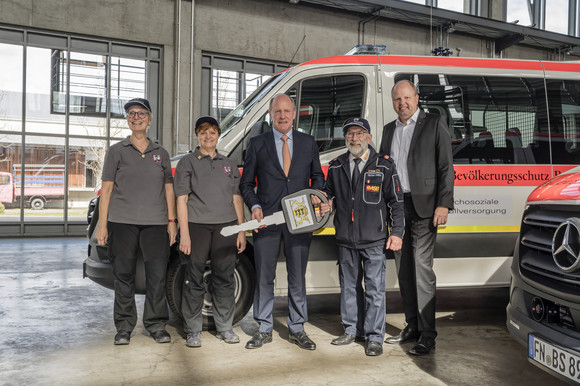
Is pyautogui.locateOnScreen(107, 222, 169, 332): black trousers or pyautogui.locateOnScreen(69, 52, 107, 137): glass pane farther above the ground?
pyautogui.locateOnScreen(69, 52, 107, 137): glass pane

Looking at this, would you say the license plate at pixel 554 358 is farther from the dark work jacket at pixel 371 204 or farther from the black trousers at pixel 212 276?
the black trousers at pixel 212 276

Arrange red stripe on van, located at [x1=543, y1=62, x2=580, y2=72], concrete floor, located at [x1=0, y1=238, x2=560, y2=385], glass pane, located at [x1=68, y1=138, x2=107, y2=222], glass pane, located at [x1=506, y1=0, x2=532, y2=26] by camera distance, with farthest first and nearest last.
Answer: glass pane, located at [x1=506, y1=0, x2=532, y2=26] < glass pane, located at [x1=68, y1=138, x2=107, y2=222] < red stripe on van, located at [x1=543, y1=62, x2=580, y2=72] < concrete floor, located at [x1=0, y1=238, x2=560, y2=385]

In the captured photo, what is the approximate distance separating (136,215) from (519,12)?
53.8 ft

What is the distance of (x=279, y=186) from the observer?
3834 millimetres

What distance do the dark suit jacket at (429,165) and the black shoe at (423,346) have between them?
912 mm

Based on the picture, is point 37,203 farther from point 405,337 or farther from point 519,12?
point 519,12

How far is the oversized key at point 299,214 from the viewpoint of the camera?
3674 millimetres

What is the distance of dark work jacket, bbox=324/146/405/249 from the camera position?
3.73 metres

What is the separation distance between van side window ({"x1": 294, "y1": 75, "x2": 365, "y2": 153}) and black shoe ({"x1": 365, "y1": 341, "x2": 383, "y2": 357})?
1563 millimetres

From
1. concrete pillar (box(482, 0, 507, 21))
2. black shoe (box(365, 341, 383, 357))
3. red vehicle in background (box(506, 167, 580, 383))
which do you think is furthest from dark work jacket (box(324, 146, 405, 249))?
concrete pillar (box(482, 0, 507, 21))

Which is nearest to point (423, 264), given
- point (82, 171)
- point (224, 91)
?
point (224, 91)

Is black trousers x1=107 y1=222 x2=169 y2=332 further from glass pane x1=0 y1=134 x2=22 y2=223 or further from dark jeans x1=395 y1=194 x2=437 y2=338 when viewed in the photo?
glass pane x1=0 y1=134 x2=22 y2=223

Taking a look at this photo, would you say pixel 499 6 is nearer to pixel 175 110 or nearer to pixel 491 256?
pixel 175 110

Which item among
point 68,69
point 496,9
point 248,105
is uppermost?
point 496,9
